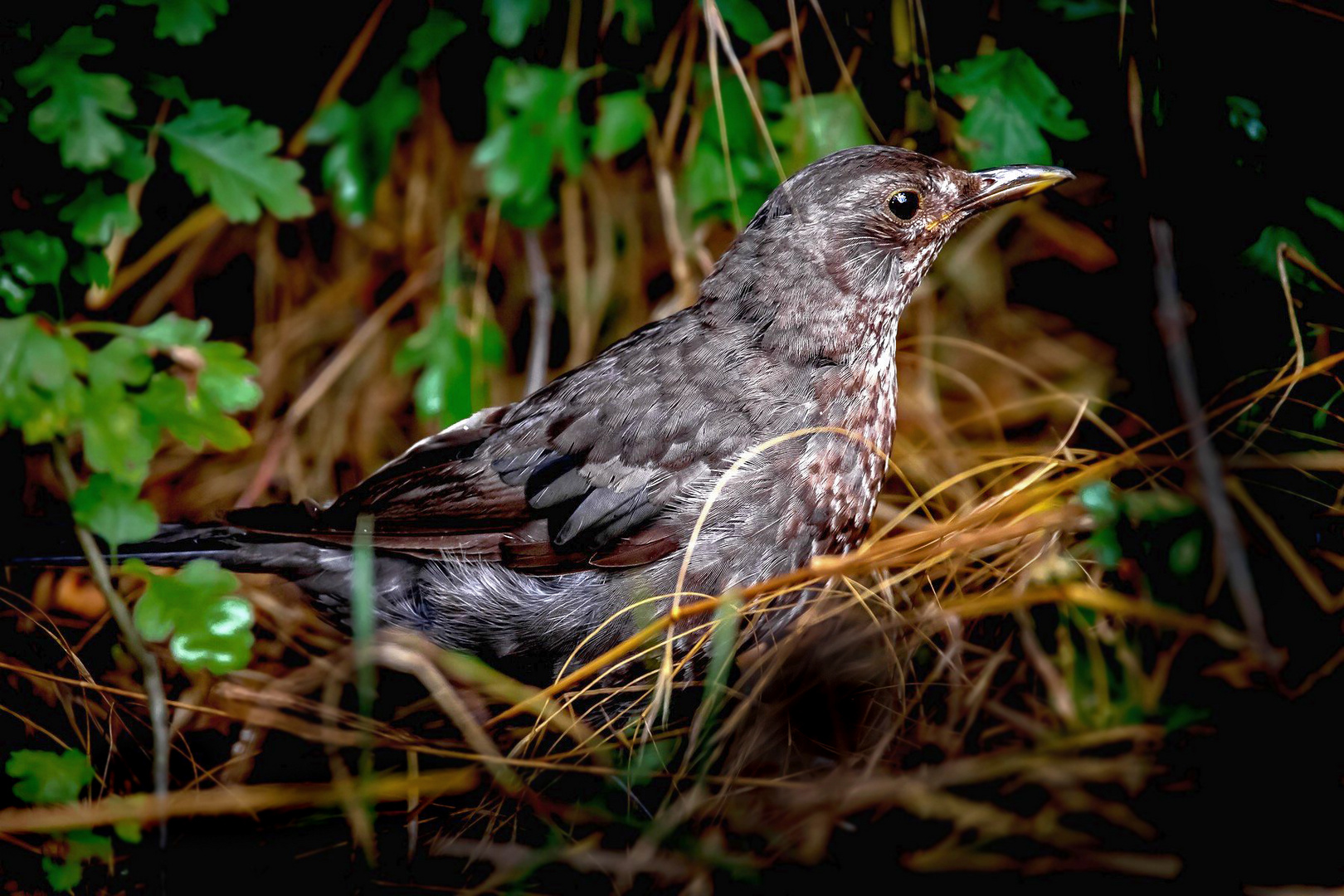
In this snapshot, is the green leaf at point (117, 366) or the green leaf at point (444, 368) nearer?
the green leaf at point (117, 366)

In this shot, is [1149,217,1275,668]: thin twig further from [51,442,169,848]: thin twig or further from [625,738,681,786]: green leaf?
[51,442,169,848]: thin twig

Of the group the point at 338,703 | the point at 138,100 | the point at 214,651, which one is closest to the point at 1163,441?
the point at 338,703

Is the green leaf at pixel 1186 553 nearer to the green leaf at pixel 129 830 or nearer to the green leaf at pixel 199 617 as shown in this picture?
the green leaf at pixel 199 617

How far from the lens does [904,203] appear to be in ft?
8.68

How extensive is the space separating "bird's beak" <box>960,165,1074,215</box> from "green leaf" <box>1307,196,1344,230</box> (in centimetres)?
57

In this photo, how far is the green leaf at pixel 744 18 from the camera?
302 centimetres

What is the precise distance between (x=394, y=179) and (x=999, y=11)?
2243 millimetres

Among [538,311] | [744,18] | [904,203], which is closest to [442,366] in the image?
[538,311]

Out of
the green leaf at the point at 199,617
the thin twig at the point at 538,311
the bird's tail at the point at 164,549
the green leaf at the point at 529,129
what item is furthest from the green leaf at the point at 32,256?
the thin twig at the point at 538,311

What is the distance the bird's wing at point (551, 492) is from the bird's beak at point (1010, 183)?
90cm

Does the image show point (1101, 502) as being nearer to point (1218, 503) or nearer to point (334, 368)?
point (1218, 503)

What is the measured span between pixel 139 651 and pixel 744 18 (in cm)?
234

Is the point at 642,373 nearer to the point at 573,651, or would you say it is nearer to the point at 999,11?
the point at 573,651

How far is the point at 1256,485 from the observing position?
2.33 metres
